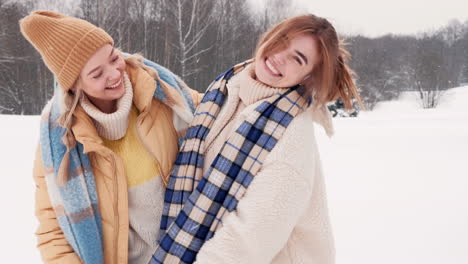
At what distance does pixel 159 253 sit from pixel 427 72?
25423mm

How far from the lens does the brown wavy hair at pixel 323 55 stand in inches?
42.3

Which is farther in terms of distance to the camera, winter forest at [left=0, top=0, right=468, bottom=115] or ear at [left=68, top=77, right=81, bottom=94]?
winter forest at [left=0, top=0, right=468, bottom=115]

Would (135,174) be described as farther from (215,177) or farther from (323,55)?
(323,55)

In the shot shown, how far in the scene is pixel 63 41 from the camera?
3.67ft

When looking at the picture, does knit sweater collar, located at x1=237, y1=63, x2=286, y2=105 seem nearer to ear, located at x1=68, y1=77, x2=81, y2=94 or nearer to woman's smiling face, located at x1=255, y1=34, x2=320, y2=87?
woman's smiling face, located at x1=255, y1=34, x2=320, y2=87

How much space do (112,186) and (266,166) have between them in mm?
596

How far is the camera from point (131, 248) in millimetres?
1319

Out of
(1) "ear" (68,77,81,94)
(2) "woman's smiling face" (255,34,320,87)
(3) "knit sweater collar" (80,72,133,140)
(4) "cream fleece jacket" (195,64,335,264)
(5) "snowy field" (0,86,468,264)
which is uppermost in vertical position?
(2) "woman's smiling face" (255,34,320,87)

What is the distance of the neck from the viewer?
1245 millimetres

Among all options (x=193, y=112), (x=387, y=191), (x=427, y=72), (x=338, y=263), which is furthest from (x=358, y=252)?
(x=427, y=72)

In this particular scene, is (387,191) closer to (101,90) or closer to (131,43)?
(101,90)

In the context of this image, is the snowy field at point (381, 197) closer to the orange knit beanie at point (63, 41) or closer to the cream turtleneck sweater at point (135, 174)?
the cream turtleneck sweater at point (135, 174)

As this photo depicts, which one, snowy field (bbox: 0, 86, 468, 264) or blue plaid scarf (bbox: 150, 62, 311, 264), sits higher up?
blue plaid scarf (bbox: 150, 62, 311, 264)

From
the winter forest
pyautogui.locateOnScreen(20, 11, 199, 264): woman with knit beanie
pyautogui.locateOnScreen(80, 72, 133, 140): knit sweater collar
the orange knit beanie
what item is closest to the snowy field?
pyautogui.locateOnScreen(20, 11, 199, 264): woman with knit beanie
